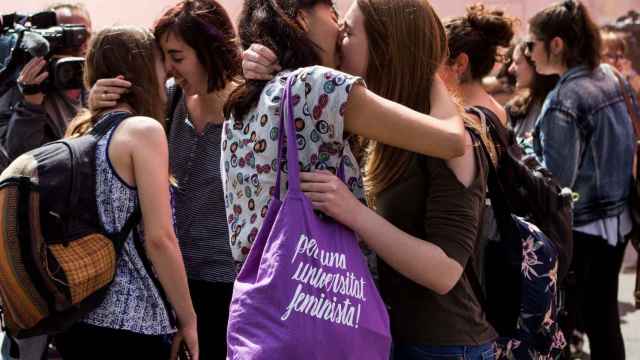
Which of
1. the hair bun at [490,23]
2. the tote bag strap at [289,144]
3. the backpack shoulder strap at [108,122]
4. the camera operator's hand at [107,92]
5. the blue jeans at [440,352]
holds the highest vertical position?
the tote bag strap at [289,144]

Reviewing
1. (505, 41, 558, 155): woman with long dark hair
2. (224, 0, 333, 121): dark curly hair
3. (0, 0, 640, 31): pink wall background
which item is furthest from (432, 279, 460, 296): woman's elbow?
(0, 0, 640, 31): pink wall background

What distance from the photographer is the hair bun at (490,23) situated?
3383 millimetres

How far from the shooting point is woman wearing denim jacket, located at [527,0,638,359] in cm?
383

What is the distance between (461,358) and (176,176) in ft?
4.65

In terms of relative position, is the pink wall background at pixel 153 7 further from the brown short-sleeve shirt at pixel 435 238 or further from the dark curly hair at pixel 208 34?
the brown short-sleeve shirt at pixel 435 238

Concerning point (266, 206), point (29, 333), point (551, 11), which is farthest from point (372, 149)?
point (551, 11)

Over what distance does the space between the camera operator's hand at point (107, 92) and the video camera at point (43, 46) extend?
76cm

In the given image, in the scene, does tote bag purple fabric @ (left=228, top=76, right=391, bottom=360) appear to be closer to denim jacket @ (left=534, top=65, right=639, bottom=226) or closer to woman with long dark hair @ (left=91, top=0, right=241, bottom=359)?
woman with long dark hair @ (left=91, top=0, right=241, bottom=359)

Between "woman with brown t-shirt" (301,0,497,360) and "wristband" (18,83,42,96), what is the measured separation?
2.02 m

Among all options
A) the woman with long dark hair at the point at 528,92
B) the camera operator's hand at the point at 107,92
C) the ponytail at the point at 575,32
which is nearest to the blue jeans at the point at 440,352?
the camera operator's hand at the point at 107,92

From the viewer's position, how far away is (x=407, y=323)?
1.93 meters

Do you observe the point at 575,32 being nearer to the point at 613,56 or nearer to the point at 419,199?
the point at 613,56

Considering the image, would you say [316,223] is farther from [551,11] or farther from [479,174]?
[551,11]

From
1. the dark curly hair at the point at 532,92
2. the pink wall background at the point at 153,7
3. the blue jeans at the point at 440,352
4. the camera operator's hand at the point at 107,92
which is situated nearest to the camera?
the blue jeans at the point at 440,352
